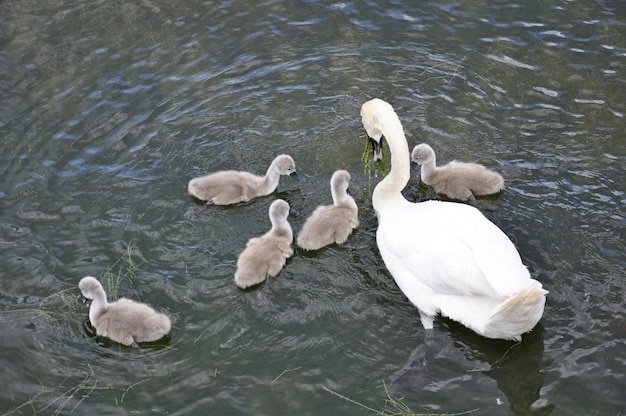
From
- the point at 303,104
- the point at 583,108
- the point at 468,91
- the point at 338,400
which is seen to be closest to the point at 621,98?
the point at 583,108

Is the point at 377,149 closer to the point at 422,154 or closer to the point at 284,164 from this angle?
the point at 422,154

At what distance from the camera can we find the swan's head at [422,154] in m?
7.91

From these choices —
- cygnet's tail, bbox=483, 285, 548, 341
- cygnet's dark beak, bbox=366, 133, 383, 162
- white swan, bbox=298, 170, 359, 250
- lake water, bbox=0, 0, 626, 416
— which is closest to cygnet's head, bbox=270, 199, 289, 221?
white swan, bbox=298, 170, 359, 250

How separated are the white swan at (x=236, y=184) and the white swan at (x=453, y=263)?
43.9 inches

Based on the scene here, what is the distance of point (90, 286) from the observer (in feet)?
21.6

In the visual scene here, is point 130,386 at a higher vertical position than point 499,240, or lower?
lower

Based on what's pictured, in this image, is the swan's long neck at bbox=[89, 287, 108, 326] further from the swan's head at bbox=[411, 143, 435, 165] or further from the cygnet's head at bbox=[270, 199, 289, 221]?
the swan's head at bbox=[411, 143, 435, 165]

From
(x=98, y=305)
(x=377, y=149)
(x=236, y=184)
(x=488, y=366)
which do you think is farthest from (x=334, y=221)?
(x=98, y=305)

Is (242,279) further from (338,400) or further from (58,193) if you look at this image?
(58,193)

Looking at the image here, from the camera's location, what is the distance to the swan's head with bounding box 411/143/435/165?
26.0ft

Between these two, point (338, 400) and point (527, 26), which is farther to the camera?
point (527, 26)

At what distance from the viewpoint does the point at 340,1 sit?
10742 mm

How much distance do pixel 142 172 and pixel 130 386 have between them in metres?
2.74

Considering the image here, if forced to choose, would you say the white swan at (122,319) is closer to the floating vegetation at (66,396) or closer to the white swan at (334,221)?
the floating vegetation at (66,396)
